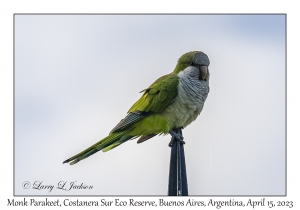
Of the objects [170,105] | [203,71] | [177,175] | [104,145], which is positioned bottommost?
[177,175]

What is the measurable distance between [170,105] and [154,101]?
225mm

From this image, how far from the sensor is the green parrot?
224 inches

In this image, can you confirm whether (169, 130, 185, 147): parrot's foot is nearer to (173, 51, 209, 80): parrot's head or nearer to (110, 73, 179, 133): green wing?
(110, 73, 179, 133): green wing

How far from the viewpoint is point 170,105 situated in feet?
19.1

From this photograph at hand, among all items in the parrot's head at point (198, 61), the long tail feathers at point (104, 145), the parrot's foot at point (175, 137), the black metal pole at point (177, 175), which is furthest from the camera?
the parrot's head at point (198, 61)

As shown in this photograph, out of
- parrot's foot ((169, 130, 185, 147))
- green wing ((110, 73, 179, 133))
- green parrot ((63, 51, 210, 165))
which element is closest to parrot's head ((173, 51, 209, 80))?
green parrot ((63, 51, 210, 165))

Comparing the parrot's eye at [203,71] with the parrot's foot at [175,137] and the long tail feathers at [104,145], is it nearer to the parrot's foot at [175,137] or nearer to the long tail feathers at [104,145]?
the parrot's foot at [175,137]

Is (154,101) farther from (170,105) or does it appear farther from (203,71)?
(203,71)

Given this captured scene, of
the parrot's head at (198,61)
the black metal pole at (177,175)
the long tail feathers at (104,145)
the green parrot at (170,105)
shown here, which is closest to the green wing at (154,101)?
the green parrot at (170,105)

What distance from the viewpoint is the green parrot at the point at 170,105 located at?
224 inches

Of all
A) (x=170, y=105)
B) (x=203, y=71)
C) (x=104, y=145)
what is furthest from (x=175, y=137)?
(x=203, y=71)

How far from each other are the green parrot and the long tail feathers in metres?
0.01

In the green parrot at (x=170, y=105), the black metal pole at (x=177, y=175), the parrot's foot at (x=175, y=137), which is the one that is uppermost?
the green parrot at (x=170, y=105)
